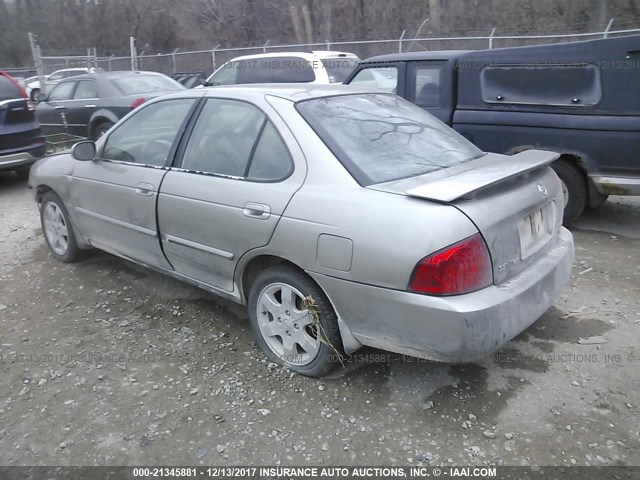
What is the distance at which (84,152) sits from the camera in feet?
14.3

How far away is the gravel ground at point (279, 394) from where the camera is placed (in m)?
2.66

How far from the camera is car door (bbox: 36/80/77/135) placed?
396 inches

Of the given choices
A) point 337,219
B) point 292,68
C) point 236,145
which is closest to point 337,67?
point 292,68

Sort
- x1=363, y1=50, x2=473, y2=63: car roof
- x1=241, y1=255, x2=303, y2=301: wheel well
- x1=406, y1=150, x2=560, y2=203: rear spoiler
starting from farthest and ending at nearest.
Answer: x1=363, y1=50, x2=473, y2=63: car roof, x1=241, y1=255, x2=303, y2=301: wheel well, x1=406, y1=150, x2=560, y2=203: rear spoiler

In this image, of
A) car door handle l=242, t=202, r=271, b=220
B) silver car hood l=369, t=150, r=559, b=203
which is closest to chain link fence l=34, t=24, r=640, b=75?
silver car hood l=369, t=150, r=559, b=203

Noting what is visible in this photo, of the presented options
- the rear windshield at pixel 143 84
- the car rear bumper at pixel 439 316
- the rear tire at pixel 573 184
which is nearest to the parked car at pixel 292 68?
the rear windshield at pixel 143 84

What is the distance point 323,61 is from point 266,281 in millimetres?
7658

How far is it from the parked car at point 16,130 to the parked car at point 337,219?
441 cm

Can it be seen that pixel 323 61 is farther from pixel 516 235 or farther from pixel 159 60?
pixel 159 60

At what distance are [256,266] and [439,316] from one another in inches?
49.1

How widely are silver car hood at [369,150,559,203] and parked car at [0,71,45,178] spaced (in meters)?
6.74

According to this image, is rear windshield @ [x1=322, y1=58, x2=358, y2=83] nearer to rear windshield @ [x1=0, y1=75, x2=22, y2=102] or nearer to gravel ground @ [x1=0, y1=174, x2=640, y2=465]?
rear windshield @ [x1=0, y1=75, x2=22, y2=102]

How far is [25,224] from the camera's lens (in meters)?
6.37

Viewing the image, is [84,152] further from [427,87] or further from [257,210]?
[427,87]
